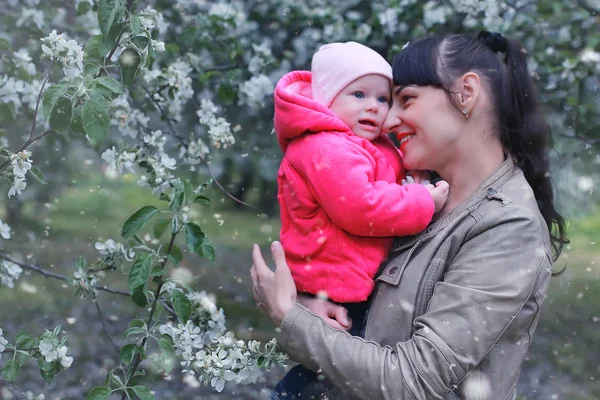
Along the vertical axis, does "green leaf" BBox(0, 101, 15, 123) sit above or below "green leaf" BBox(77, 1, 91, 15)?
below

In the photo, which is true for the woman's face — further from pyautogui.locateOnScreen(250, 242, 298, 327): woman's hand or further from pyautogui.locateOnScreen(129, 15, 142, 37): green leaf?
pyautogui.locateOnScreen(129, 15, 142, 37): green leaf

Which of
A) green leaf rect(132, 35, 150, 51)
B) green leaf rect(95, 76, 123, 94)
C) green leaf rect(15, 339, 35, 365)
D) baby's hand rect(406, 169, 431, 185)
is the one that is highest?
green leaf rect(132, 35, 150, 51)

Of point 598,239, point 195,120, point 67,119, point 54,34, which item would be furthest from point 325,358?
point 598,239

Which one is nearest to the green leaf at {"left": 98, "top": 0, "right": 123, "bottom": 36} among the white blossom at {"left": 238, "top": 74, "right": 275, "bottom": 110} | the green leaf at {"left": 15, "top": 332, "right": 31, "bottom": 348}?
the green leaf at {"left": 15, "top": 332, "right": 31, "bottom": 348}

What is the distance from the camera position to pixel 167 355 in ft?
6.44

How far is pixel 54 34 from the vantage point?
177 centimetres

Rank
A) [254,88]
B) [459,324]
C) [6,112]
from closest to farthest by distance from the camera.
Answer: [459,324] → [6,112] → [254,88]

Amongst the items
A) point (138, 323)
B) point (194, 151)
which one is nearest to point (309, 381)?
point (138, 323)

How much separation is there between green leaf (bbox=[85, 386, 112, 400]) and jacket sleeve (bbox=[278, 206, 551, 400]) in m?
0.55

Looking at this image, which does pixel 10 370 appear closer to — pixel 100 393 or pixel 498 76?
pixel 100 393

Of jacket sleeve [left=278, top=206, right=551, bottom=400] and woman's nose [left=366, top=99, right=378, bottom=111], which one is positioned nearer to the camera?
jacket sleeve [left=278, top=206, right=551, bottom=400]

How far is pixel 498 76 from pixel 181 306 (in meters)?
0.95

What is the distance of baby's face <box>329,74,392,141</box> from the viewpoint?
1891 millimetres

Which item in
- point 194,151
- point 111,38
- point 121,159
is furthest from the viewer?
point 194,151
